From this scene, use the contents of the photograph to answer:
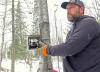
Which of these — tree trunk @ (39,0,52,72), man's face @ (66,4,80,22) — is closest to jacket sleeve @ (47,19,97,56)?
man's face @ (66,4,80,22)

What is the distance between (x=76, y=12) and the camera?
241 cm

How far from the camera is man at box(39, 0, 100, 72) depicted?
2238 mm

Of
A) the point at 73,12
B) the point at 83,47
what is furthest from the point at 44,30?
the point at 83,47

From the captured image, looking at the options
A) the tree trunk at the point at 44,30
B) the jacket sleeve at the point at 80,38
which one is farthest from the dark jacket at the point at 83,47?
the tree trunk at the point at 44,30

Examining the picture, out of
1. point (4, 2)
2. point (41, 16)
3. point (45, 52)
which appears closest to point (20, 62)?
point (4, 2)

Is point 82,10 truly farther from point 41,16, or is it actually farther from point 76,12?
point 41,16

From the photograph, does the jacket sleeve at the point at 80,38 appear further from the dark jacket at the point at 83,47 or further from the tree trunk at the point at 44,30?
the tree trunk at the point at 44,30

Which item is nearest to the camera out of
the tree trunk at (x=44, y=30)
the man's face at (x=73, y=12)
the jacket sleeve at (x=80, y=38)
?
the jacket sleeve at (x=80, y=38)

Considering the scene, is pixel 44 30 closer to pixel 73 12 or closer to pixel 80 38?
pixel 73 12

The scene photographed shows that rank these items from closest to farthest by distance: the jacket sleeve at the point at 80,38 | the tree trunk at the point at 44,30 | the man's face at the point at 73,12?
the jacket sleeve at the point at 80,38 < the man's face at the point at 73,12 < the tree trunk at the point at 44,30

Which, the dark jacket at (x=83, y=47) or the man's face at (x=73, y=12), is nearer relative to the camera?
the dark jacket at (x=83, y=47)

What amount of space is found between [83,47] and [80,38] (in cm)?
8

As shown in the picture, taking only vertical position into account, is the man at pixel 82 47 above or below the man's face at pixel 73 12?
below

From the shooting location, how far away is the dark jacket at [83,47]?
2.24m
